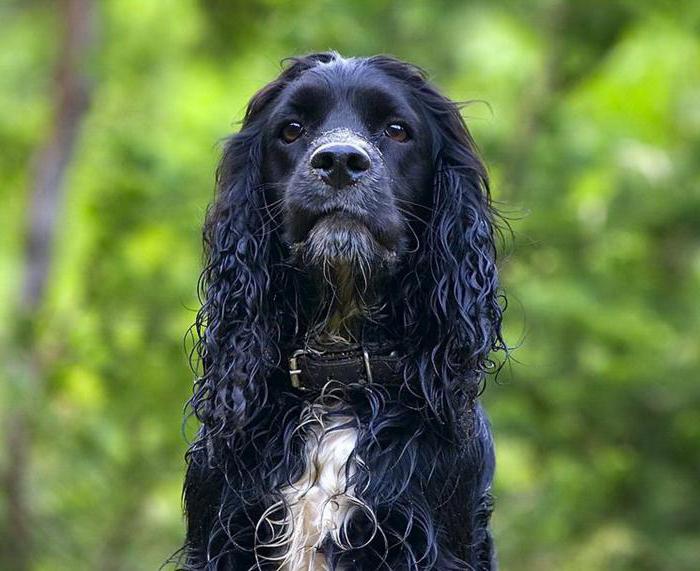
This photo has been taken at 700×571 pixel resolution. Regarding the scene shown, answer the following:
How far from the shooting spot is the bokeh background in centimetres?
1028

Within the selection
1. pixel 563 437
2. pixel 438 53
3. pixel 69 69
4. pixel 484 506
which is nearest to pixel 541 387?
pixel 563 437

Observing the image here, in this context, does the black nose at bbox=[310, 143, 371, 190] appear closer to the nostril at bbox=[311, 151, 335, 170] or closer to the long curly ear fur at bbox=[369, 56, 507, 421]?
the nostril at bbox=[311, 151, 335, 170]

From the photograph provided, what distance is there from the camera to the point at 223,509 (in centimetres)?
454

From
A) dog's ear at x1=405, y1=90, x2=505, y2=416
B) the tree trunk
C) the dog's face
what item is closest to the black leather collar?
dog's ear at x1=405, y1=90, x2=505, y2=416

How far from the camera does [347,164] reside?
443cm

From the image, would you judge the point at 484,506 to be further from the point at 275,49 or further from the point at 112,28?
the point at 112,28

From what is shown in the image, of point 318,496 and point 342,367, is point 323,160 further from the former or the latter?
point 318,496

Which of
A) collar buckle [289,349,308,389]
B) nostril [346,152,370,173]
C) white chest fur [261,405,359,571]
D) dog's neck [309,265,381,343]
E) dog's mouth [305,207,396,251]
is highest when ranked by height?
nostril [346,152,370,173]

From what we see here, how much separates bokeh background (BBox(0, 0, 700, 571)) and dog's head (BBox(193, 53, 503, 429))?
4.86 meters

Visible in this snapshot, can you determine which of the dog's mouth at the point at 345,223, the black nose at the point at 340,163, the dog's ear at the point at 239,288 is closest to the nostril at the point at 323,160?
the black nose at the point at 340,163

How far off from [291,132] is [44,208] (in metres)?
7.54

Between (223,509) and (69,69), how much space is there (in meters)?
8.39

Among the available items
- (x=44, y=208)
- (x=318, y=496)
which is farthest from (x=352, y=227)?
(x=44, y=208)

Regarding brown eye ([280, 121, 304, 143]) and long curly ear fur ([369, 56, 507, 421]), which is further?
brown eye ([280, 121, 304, 143])
